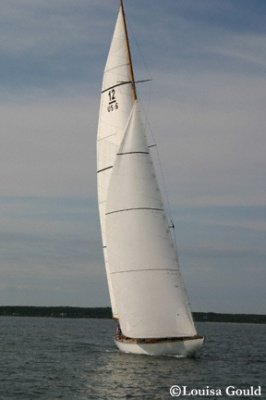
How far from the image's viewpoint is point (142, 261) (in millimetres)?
41406

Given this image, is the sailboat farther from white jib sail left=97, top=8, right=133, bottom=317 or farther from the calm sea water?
white jib sail left=97, top=8, right=133, bottom=317

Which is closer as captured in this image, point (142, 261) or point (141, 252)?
point (142, 261)

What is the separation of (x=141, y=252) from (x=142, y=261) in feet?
1.55

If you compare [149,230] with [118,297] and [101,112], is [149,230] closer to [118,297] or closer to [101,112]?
[118,297]

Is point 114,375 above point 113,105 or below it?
below

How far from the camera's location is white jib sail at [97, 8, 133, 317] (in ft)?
154

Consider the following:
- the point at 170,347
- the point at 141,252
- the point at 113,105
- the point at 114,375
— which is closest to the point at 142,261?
the point at 141,252

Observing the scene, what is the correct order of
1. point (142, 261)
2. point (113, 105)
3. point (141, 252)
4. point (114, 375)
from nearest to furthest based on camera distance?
1. point (114, 375)
2. point (142, 261)
3. point (141, 252)
4. point (113, 105)

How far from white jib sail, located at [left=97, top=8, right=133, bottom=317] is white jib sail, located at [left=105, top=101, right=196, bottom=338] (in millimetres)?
4011

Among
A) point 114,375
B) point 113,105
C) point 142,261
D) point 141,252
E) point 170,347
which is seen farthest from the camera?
point 113,105

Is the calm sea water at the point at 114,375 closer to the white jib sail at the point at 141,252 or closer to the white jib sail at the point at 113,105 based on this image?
the white jib sail at the point at 141,252

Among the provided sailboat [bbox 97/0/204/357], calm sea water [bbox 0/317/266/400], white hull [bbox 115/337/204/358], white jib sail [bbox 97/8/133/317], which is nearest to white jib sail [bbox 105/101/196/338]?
sailboat [bbox 97/0/204/357]

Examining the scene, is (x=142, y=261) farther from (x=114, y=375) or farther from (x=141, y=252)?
(x=114, y=375)

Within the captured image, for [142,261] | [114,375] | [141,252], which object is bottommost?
[114,375]
